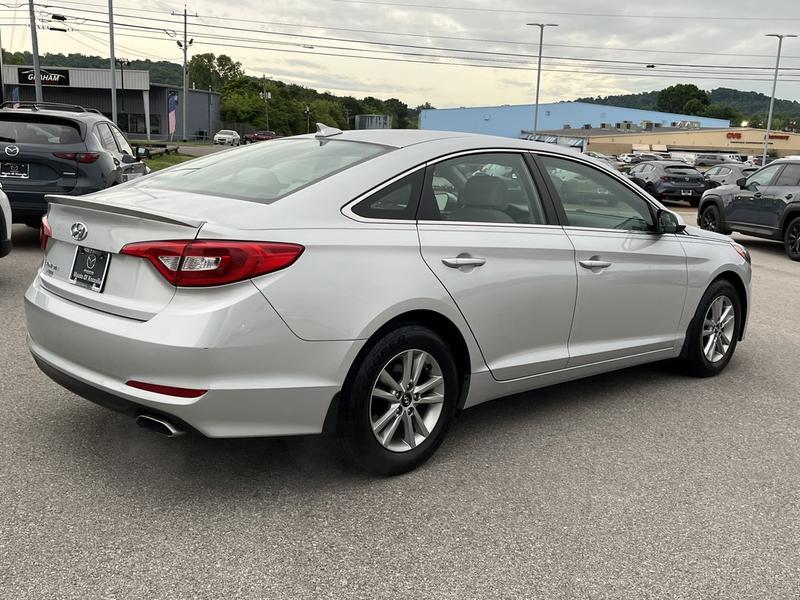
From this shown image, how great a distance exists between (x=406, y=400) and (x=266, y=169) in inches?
54.4

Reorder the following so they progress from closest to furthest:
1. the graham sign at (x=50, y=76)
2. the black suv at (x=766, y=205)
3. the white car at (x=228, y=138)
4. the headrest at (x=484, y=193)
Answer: the headrest at (x=484, y=193) → the black suv at (x=766, y=205) → the white car at (x=228, y=138) → the graham sign at (x=50, y=76)

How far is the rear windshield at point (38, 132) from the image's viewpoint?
8.77 m

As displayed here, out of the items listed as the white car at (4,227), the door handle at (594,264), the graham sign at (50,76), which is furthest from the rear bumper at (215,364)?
the graham sign at (50,76)

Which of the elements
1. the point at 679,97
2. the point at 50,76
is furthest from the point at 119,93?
the point at 679,97

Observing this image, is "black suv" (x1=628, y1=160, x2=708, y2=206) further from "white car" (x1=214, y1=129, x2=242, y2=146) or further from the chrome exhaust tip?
"white car" (x1=214, y1=129, x2=242, y2=146)

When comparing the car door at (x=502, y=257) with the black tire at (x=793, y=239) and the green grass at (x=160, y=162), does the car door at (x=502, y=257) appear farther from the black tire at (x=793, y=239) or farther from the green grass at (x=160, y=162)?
the green grass at (x=160, y=162)

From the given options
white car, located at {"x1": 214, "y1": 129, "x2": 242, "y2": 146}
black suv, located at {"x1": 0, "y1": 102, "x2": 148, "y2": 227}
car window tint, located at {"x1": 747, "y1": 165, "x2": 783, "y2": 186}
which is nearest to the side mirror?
black suv, located at {"x1": 0, "y1": 102, "x2": 148, "y2": 227}

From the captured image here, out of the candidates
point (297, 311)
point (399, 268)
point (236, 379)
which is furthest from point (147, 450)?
point (399, 268)

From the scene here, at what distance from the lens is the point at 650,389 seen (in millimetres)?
5145

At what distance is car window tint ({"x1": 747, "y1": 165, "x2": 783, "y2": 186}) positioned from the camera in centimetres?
1405

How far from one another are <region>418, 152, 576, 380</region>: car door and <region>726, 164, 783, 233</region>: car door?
37.1ft

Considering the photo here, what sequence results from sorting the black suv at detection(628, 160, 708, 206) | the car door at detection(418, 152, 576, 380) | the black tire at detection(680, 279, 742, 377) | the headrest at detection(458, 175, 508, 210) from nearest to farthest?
the car door at detection(418, 152, 576, 380) < the headrest at detection(458, 175, 508, 210) < the black tire at detection(680, 279, 742, 377) < the black suv at detection(628, 160, 708, 206)

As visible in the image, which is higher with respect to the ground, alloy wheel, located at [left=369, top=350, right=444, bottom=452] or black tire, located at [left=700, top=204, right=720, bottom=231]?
alloy wheel, located at [left=369, top=350, right=444, bottom=452]

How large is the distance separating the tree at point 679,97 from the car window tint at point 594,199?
6748 inches
